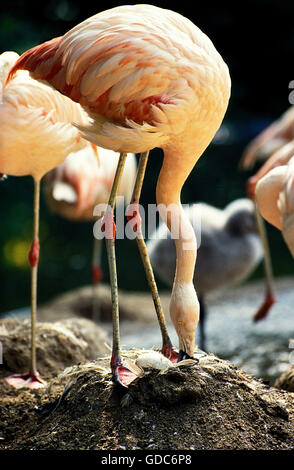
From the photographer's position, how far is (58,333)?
144 inches

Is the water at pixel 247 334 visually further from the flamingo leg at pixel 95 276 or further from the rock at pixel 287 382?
the rock at pixel 287 382

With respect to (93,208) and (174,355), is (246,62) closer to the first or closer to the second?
(93,208)

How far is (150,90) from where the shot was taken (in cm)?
242

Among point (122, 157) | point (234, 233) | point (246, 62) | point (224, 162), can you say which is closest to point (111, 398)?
point (122, 157)

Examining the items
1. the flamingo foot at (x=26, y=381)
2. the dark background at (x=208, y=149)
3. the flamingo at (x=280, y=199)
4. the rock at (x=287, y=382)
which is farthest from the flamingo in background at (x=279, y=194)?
the dark background at (x=208, y=149)

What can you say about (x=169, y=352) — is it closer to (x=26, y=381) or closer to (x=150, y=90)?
(x=26, y=381)

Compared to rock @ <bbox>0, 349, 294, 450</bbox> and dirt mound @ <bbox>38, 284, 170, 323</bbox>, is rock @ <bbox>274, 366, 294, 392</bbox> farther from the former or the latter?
dirt mound @ <bbox>38, 284, 170, 323</bbox>

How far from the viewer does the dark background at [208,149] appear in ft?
25.8

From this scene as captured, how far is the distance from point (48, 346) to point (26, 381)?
333 mm

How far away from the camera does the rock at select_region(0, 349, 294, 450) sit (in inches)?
91.7

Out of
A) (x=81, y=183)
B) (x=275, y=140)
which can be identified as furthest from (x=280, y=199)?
(x=275, y=140)

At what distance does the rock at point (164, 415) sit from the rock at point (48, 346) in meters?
0.77

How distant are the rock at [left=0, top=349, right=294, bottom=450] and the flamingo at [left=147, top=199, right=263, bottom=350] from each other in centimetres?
213

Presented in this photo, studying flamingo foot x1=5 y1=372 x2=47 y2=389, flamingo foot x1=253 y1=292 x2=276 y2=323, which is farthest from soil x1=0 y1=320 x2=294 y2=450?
flamingo foot x1=253 y1=292 x2=276 y2=323
